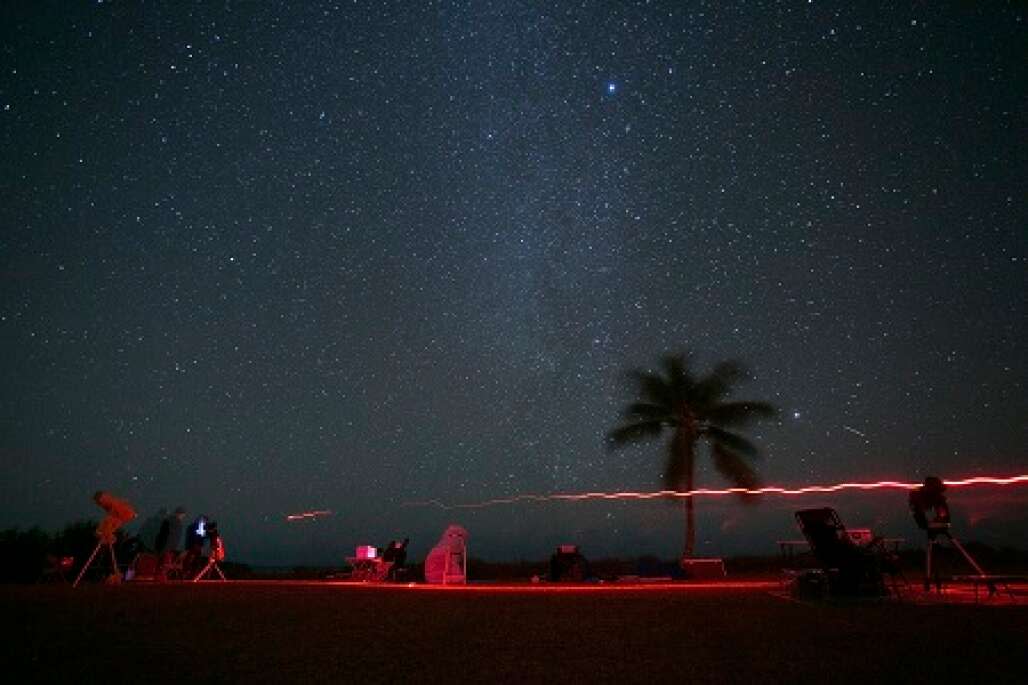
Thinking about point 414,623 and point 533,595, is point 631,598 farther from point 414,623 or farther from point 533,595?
point 414,623

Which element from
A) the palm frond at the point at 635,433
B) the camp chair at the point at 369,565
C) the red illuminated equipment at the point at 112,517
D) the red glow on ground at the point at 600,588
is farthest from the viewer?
the palm frond at the point at 635,433

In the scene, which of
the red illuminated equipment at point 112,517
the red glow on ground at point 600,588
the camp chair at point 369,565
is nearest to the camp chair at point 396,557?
the camp chair at point 369,565

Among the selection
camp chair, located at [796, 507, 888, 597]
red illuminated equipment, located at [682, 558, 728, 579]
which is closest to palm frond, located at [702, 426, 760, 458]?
red illuminated equipment, located at [682, 558, 728, 579]

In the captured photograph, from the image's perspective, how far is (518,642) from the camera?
7.39 m

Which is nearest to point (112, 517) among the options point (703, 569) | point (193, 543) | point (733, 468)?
point (193, 543)

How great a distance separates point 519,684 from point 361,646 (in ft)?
7.88

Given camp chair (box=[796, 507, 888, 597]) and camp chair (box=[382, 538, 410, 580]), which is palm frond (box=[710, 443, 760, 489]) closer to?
camp chair (box=[382, 538, 410, 580])

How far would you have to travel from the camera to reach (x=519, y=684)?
17.4ft

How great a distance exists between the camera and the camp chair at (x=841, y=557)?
484 inches

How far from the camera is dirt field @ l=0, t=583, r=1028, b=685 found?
5.70 m

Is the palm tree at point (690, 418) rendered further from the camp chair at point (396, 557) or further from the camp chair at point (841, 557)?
the camp chair at point (841, 557)

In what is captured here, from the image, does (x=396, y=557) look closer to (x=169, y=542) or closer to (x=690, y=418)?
(x=169, y=542)

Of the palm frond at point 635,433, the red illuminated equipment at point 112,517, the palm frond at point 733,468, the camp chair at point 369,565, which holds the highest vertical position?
the palm frond at point 635,433

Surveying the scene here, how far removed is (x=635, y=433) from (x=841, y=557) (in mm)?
16623
